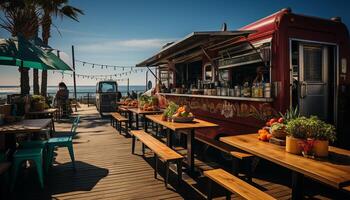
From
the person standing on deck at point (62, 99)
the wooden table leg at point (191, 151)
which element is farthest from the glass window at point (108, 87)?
the wooden table leg at point (191, 151)

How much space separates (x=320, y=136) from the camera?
100 inches

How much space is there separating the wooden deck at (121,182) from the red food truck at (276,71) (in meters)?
1.06

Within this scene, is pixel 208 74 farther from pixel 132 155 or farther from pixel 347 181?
pixel 347 181

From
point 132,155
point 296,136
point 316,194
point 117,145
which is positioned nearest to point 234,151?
point 316,194

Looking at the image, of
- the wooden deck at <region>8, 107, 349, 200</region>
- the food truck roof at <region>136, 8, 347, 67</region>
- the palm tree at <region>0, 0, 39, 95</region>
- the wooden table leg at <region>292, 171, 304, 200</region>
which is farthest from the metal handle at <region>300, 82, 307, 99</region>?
the palm tree at <region>0, 0, 39, 95</region>

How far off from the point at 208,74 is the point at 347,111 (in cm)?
332

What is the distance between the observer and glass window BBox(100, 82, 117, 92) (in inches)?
639

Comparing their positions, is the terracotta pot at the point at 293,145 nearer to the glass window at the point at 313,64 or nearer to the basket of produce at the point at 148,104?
the glass window at the point at 313,64

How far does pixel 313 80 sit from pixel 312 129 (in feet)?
9.98

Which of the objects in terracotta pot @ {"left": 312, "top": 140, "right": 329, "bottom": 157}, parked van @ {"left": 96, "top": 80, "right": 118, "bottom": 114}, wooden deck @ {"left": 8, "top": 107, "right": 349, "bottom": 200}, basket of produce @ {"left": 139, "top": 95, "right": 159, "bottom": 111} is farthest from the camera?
parked van @ {"left": 96, "top": 80, "right": 118, "bottom": 114}

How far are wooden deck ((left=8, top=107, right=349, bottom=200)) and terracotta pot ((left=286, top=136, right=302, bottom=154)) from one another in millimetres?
1439

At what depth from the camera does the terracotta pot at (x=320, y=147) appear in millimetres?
2523

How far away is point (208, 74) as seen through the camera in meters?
6.82

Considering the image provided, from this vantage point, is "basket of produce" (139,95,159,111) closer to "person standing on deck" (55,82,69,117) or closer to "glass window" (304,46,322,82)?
"glass window" (304,46,322,82)
